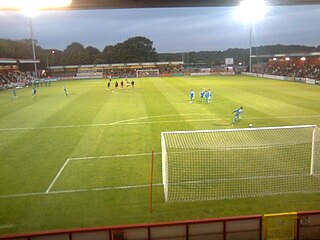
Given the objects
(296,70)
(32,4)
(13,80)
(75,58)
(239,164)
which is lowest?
(239,164)

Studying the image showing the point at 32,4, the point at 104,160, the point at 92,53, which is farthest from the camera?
→ the point at 92,53

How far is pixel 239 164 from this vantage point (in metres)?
15.9

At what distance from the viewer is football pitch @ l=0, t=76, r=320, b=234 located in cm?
1153

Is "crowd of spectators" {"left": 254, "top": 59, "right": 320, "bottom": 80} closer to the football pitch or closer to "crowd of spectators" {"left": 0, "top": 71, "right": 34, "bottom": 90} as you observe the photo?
the football pitch

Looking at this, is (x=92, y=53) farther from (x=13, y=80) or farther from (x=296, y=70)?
(x=296, y=70)

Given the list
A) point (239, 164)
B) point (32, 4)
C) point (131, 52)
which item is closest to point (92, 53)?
point (131, 52)

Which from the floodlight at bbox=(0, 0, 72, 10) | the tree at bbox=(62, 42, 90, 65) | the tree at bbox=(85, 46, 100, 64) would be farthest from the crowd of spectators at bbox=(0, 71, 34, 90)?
the floodlight at bbox=(0, 0, 72, 10)

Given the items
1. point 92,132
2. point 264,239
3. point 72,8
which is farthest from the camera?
point 92,132

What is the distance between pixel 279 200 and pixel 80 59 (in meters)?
120

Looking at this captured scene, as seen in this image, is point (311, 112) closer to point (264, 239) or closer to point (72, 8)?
point (264, 239)

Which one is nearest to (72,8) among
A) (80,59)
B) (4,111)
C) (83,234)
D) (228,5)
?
(228,5)

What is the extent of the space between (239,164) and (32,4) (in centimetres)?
1246

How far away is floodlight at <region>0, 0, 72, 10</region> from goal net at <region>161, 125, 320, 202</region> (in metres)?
7.95

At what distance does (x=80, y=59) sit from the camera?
124688 millimetres
